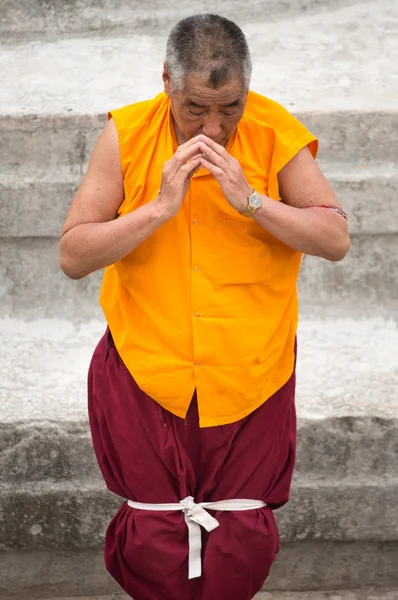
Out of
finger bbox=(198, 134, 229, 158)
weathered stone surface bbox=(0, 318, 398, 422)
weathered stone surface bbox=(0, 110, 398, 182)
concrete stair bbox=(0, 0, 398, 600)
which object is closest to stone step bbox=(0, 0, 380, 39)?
concrete stair bbox=(0, 0, 398, 600)

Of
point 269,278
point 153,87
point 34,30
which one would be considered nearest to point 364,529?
point 269,278

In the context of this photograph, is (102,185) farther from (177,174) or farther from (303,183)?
(303,183)

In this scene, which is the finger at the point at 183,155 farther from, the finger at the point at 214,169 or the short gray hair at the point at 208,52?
the short gray hair at the point at 208,52

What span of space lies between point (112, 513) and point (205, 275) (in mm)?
1281

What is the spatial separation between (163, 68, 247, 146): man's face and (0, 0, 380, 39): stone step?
227 cm

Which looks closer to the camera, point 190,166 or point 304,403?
point 190,166

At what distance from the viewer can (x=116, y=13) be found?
4.53m

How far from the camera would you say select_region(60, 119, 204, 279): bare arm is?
227cm

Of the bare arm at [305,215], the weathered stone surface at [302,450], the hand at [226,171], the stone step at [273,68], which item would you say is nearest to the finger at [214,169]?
the hand at [226,171]

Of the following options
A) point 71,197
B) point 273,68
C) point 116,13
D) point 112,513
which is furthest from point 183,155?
point 116,13

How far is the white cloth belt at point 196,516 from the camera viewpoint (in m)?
2.56

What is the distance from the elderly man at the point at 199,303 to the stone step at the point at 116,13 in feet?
7.04

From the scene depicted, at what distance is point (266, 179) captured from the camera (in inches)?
96.3

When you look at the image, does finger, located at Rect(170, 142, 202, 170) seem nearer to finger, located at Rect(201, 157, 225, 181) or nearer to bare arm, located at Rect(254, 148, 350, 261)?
finger, located at Rect(201, 157, 225, 181)
